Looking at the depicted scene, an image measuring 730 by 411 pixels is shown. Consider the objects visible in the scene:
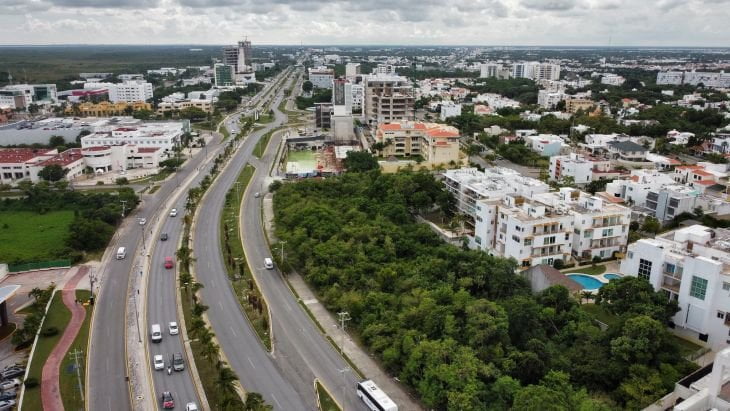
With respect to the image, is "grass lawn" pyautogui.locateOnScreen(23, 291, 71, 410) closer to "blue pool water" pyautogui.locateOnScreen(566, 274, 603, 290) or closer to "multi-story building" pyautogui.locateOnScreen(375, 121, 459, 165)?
"blue pool water" pyautogui.locateOnScreen(566, 274, 603, 290)

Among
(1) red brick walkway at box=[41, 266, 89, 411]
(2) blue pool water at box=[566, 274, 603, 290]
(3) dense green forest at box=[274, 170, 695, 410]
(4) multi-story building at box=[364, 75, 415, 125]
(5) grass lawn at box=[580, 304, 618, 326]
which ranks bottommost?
(1) red brick walkway at box=[41, 266, 89, 411]

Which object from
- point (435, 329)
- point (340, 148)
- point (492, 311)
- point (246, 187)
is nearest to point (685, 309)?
point (492, 311)

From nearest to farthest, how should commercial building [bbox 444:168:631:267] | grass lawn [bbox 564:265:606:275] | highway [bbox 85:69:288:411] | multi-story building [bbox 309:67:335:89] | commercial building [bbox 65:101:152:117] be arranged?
1. highway [bbox 85:69:288:411]
2. commercial building [bbox 444:168:631:267]
3. grass lawn [bbox 564:265:606:275]
4. commercial building [bbox 65:101:152:117]
5. multi-story building [bbox 309:67:335:89]

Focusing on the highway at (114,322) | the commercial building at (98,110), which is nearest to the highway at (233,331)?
the highway at (114,322)

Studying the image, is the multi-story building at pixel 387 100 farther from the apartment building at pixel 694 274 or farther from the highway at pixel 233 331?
the apartment building at pixel 694 274

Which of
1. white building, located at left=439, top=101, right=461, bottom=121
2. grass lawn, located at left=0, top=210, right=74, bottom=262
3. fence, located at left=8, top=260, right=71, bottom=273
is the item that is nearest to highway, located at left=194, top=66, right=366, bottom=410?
fence, located at left=8, top=260, right=71, bottom=273

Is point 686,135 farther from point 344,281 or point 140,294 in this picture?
point 140,294
